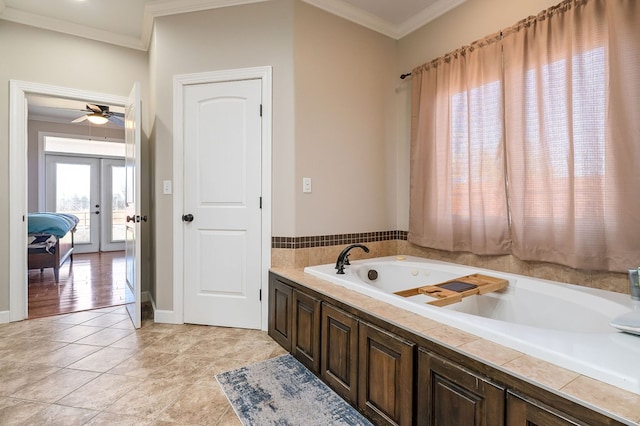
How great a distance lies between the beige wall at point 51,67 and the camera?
9.28 feet

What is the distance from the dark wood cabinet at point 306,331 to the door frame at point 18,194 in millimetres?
2544

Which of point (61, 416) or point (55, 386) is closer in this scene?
point (61, 416)

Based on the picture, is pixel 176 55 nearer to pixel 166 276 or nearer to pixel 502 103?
pixel 166 276

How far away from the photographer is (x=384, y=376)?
1429mm

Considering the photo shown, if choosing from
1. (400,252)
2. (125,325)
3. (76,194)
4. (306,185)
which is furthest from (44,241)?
(400,252)

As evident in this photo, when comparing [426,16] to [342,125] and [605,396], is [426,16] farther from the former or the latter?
[605,396]

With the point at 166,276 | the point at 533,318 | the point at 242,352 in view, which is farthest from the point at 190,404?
the point at 533,318

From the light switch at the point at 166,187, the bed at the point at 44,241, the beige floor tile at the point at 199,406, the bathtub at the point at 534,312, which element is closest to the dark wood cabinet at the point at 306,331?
the bathtub at the point at 534,312

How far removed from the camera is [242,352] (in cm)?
230

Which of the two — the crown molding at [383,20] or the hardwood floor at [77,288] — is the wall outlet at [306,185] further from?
the hardwood floor at [77,288]

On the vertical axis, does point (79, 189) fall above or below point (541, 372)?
above

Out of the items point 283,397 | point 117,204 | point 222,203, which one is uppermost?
point 117,204

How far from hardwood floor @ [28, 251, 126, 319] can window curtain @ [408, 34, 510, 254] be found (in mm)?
3243

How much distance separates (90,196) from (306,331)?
6.84 m
